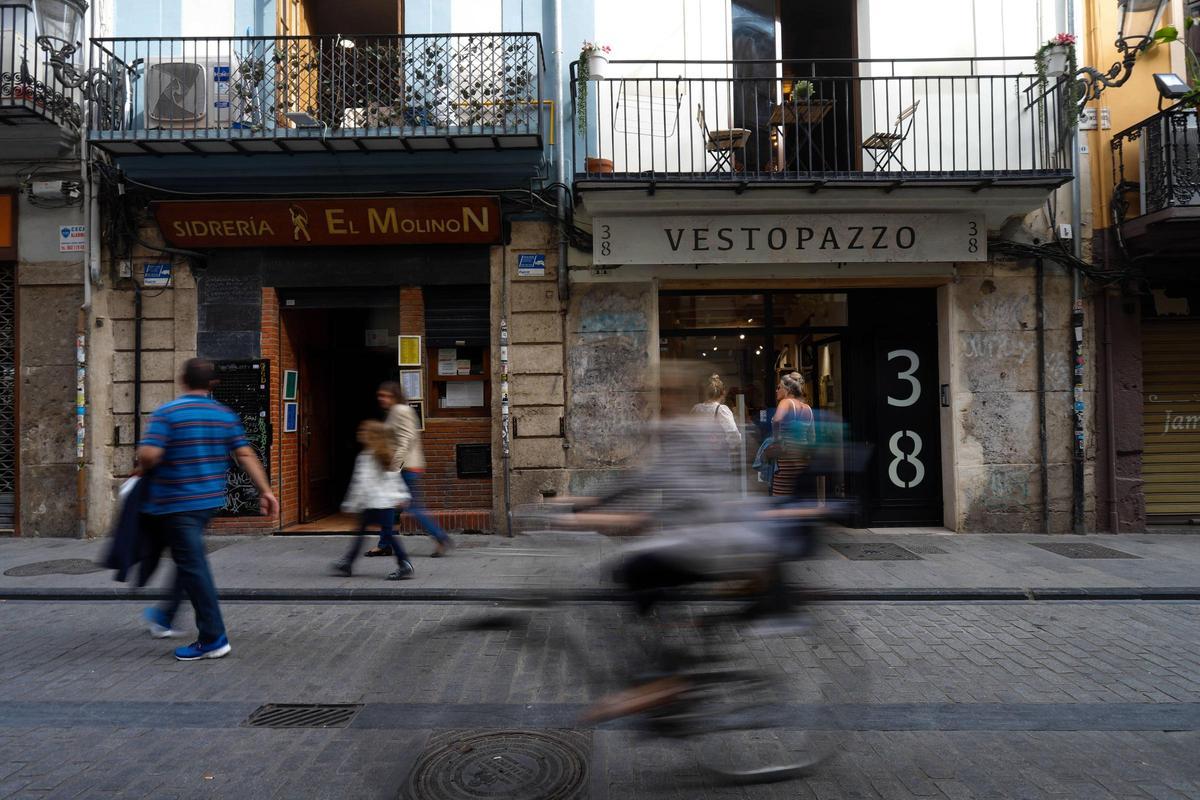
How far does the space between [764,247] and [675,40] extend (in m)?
3.08

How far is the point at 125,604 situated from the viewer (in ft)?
21.3

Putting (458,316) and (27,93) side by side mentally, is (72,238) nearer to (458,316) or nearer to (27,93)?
(27,93)

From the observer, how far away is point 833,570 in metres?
7.72

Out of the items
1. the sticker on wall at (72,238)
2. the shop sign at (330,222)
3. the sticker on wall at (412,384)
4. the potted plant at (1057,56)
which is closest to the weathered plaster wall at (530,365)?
the shop sign at (330,222)

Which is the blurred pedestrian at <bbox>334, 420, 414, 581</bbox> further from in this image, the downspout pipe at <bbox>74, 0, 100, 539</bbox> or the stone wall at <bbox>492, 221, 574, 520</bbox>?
the downspout pipe at <bbox>74, 0, 100, 539</bbox>

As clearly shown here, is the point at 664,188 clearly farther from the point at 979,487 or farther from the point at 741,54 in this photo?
the point at 979,487

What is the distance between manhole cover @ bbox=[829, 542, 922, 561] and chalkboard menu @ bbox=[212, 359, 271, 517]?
728cm

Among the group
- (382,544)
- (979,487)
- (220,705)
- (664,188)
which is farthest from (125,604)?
(979,487)

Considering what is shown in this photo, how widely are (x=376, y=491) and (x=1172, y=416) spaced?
1049 centimetres

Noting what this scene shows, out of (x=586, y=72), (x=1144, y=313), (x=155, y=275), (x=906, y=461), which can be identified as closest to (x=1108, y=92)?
(x=1144, y=313)

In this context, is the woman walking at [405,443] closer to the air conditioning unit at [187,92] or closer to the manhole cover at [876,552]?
the manhole cover at [876,552]

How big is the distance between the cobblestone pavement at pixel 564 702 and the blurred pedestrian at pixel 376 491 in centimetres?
111

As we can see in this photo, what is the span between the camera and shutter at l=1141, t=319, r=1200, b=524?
10.4 meters

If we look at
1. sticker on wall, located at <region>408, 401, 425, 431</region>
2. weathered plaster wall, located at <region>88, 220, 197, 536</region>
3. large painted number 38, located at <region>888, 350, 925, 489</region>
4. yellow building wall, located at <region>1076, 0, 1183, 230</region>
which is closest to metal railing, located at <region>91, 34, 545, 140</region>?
weathered plaster wall, located at <region>88, 220, 197, 536</region>
